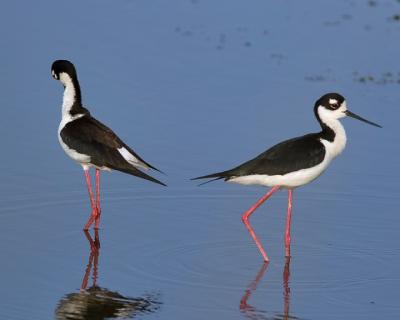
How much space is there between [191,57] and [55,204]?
14.6 feet

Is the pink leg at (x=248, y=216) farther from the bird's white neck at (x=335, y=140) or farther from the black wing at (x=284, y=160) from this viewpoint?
the bird's white neck at (x=335, y=140)

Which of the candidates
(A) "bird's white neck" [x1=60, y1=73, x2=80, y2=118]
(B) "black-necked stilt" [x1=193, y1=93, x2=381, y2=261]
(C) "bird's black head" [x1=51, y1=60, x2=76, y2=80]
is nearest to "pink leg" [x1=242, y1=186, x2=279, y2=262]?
(B) "black-necked stilt" [x1=193, y1=93, x2=381, y2=261]

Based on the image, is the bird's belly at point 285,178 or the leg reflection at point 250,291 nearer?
the leg reflection at point 250,291

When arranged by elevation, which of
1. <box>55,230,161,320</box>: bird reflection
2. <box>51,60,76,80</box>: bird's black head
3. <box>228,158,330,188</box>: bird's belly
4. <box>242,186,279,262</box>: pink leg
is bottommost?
<box>55,230,161,320</box>: bird reflection

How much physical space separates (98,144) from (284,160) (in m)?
1.32

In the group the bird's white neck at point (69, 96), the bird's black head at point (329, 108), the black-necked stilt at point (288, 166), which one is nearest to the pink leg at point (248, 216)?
the black-necked stilt at point (288, 166)

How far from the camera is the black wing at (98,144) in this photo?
848cm

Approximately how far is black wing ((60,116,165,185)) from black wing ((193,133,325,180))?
661 millimetres

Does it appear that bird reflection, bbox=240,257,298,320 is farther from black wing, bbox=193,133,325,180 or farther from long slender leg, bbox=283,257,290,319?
black wing, bbox=193,133,325,180

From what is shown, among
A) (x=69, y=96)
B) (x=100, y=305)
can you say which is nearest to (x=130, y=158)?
(x=69, y=96)

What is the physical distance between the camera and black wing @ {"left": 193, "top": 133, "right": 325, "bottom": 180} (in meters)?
8.26

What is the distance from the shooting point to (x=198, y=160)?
32.4 ft

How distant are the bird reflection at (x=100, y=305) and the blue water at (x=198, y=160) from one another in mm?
13

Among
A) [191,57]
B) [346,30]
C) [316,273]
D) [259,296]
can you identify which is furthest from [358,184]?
[346,30]
